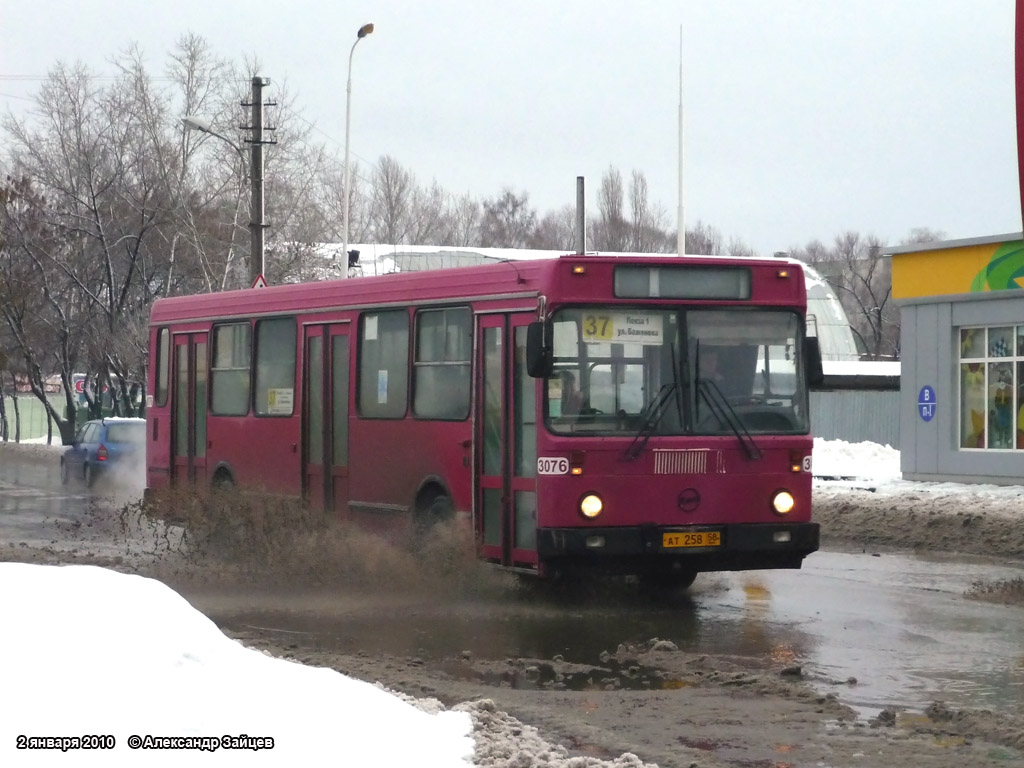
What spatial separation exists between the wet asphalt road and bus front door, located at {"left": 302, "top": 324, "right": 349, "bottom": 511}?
1.99 metres

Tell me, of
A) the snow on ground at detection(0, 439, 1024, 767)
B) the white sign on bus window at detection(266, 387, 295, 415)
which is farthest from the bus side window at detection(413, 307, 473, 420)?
the snow on ground at detection(0, 439, 1024, 767)

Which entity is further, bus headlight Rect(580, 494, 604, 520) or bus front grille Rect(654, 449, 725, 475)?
bus front grille Rect(654, 449, 725, 475)

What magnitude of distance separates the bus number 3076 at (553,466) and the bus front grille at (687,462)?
74 centimetres

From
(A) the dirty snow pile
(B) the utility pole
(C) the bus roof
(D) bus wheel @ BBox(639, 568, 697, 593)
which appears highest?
(B) the utility pole

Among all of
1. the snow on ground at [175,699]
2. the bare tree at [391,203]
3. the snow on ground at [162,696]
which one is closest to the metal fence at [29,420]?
the bare tree at [391,203]

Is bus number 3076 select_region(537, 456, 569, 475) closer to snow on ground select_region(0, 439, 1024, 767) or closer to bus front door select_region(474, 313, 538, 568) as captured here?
bus front door select_region(474, 313, 538, 568)

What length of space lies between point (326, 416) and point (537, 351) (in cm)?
443

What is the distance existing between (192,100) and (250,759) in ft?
147

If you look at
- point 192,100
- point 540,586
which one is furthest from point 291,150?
point 540,586

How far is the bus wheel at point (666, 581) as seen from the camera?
13906 millimetres

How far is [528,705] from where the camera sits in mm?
8336

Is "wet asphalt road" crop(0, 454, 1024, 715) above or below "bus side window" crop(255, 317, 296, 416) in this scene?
below

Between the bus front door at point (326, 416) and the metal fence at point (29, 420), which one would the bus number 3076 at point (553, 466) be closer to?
the bus front door at point (326, 416)

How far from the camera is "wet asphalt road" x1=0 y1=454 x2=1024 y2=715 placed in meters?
9.44
